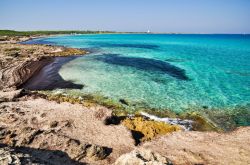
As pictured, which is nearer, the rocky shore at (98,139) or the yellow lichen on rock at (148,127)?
the rocky shore at (98,139)

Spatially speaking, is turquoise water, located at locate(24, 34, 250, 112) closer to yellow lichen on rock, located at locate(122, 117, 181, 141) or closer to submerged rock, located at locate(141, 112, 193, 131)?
submerged rock, located at locate(141, 112, 193, 131)

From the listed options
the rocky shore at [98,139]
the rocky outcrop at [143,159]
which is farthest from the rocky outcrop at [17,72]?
the rocky outcrop at [143,159]

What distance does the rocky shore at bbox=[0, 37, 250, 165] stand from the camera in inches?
533

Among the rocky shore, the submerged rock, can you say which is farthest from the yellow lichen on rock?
the submerged rock

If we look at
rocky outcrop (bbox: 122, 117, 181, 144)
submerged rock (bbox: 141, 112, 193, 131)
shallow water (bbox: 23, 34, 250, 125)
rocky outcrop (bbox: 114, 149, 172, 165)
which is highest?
rocky outcrop (bbox: 114, 149, 172, 165)

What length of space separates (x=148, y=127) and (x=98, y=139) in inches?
164

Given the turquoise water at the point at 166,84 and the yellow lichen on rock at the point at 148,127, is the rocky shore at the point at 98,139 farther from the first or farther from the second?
the turquoise water at the point at 166,84

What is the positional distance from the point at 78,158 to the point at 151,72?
101 feet

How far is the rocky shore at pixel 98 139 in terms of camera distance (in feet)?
44.4

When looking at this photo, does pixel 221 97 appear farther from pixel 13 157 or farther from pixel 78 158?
pixel 13 157

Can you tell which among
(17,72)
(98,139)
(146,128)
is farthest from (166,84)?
(17,72)

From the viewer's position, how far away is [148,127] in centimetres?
1856

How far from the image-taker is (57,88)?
103ft

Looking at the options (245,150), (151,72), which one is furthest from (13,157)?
(151,72)
